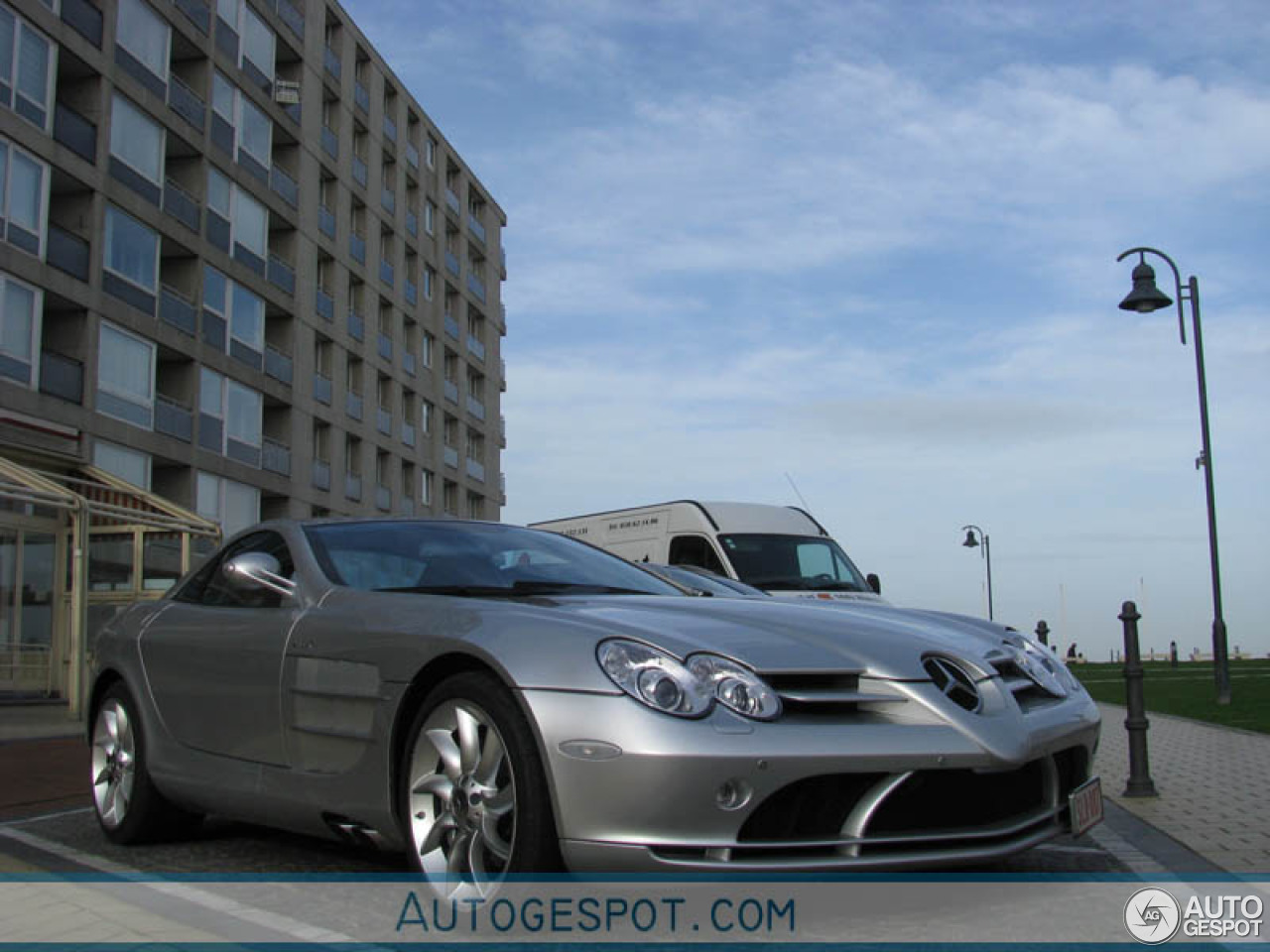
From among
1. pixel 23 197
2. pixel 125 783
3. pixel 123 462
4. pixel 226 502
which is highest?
pixel 23 197

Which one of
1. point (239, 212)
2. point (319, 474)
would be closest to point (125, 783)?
point (239, 212)

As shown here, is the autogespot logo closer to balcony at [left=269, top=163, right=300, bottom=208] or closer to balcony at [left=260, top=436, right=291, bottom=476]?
balcony at [left=260, top=436, right=291, bottom=476]

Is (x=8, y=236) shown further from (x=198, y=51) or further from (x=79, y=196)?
(x=198, y=51)

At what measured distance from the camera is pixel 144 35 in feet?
88.6

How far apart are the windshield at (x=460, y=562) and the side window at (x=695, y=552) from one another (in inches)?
465

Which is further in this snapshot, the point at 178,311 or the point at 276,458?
the point at 276,458

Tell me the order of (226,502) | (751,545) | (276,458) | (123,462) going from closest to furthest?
1. (751,545)
2. (123,462)
3. (226,502)
4. (276,458)

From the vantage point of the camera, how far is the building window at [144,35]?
86.3ft

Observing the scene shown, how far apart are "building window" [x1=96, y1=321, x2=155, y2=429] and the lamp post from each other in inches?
684

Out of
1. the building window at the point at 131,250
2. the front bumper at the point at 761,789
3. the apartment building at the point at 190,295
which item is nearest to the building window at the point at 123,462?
the apartment building at the point at 190,295

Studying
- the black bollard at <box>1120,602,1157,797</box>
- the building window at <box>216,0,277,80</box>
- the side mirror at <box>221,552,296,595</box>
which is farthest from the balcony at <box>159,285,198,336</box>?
the side mirror at <box>221,552,296,595</box>

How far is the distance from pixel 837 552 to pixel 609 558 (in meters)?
12.5

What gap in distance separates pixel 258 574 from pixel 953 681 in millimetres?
2451

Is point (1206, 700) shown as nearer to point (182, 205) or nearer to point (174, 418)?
point (174, 418)
